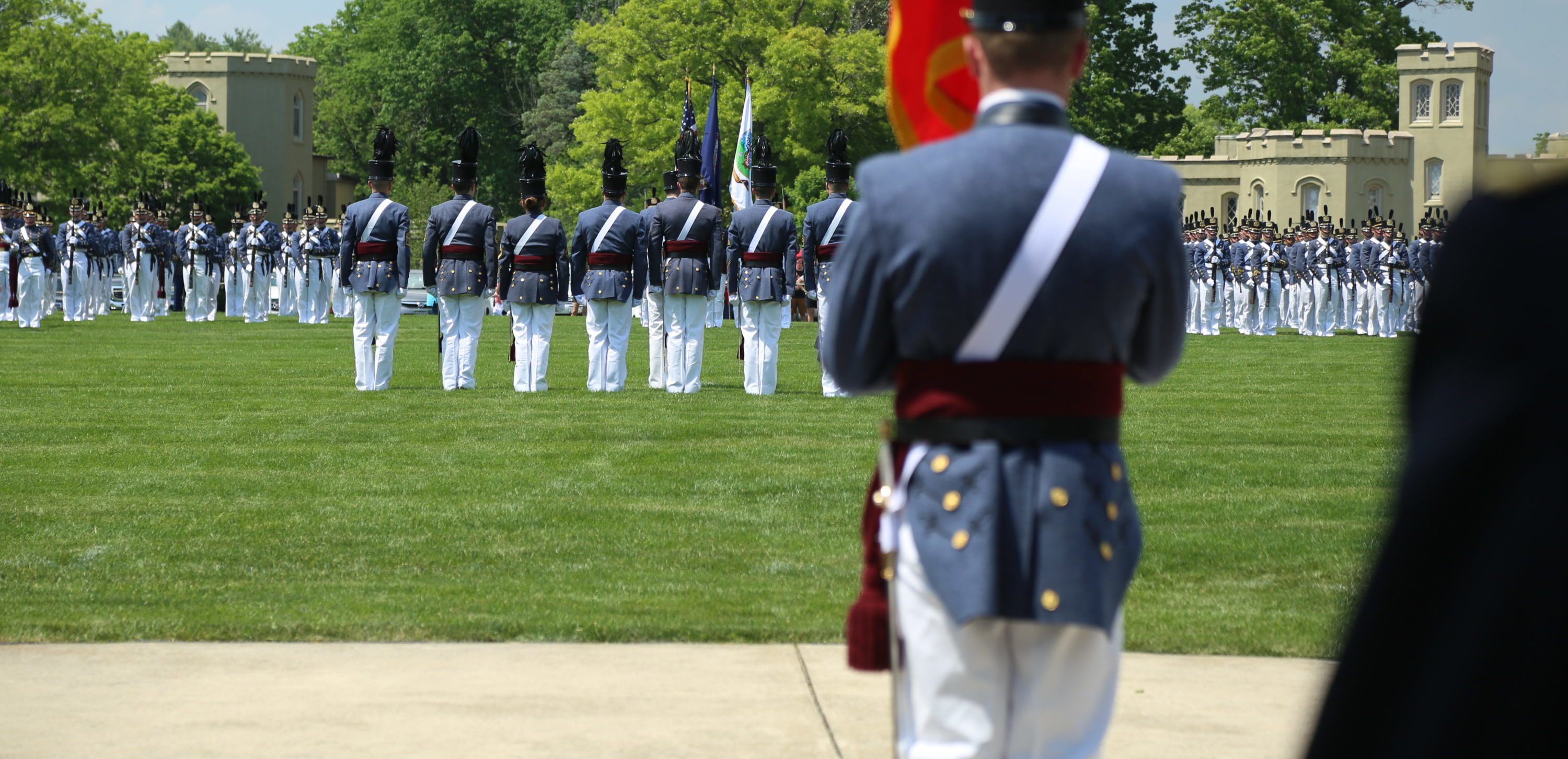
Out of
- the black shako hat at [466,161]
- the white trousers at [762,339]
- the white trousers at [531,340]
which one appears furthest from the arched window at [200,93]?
the white trousers at [762,339]

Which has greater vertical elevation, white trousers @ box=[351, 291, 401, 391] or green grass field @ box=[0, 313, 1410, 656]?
white trousers @ box=[351, 291, 401, 391]

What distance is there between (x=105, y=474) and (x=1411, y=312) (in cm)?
3463

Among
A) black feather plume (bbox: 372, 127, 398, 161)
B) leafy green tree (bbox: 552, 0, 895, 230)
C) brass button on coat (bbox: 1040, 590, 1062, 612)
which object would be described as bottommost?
brass button on coat (bbox: 1040, 590, 1062, 612)

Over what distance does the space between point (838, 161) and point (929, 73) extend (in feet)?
50.1

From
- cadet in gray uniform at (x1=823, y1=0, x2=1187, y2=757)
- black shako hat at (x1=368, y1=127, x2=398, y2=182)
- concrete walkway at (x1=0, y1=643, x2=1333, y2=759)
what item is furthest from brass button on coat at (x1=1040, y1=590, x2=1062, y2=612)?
black shako hat at (x1=368, y1=127, x2=398, y2=182)

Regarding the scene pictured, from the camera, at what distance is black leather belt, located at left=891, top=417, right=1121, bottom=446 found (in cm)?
368

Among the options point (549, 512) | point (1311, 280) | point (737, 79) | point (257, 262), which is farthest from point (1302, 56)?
point (549, 512)

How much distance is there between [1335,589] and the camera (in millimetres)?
9250

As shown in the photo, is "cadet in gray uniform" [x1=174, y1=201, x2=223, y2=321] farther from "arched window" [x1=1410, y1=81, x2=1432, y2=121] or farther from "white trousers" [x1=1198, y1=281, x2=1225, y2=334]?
"arched window" [x1=1410, y1=81, x2=1432, y2=121]

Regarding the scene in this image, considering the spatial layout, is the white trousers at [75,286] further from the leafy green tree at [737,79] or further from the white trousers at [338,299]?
the leafy green tree at [737,79]

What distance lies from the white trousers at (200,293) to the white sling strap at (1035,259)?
1547 inches

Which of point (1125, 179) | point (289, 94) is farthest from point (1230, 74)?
point (1125, 179)

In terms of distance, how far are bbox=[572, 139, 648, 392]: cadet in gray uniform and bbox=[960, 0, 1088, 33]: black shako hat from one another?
16.2m

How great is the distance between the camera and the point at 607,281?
1995 cm
